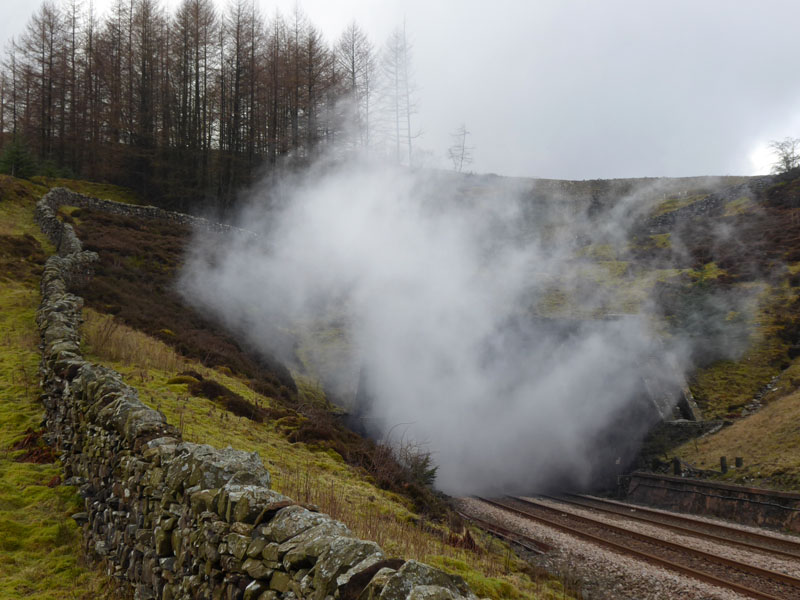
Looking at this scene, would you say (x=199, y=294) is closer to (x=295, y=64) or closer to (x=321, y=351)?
(x=321, y=351)

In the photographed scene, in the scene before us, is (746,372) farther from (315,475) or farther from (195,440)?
(195,440)

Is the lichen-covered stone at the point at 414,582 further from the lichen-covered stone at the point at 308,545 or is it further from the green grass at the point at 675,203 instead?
the green grass at the point at 675,203

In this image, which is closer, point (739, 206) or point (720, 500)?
point (720, 500)

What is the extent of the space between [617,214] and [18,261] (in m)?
36.5

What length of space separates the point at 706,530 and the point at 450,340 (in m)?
10.6

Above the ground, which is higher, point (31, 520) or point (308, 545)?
point (308, 545)

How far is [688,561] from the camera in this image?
822 cm

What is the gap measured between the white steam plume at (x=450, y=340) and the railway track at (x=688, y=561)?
6.28 metres

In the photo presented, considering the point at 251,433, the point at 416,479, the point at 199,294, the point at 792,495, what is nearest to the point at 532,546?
the point at 416,479

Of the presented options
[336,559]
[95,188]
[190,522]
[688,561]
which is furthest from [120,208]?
[336,559]

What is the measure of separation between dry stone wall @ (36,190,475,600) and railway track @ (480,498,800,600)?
6.76m

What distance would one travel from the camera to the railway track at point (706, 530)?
915cm

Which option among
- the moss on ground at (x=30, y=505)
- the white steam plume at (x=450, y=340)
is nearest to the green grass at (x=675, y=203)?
the white steam plume at (x=450, y=340)

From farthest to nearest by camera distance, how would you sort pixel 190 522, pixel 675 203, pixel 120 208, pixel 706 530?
pixel 675 203 < pixel 120 208 < pixel 706 530 < pixel 190 522
